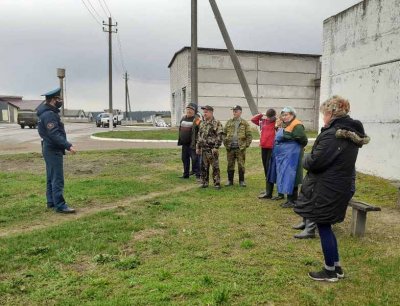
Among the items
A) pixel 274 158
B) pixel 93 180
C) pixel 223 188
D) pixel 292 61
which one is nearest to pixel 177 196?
pixel 223 188

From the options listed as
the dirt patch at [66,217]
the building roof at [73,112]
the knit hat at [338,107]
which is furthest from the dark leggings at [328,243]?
the building roof at [73,112]

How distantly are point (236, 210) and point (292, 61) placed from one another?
1014 inches

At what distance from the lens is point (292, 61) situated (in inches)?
1196

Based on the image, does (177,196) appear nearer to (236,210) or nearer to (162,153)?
(236,210)

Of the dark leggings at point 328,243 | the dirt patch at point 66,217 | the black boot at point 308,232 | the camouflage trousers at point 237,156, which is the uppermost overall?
the camouflage trousers at point 237,156

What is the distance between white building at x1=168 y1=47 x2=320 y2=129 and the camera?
28500mm

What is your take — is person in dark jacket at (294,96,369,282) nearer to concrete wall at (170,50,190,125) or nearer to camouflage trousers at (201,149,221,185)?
camouflage trousers at (201,149,221,185)

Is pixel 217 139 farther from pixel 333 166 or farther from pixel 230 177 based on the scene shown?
pixel 333 166

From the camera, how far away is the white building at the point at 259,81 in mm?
28500

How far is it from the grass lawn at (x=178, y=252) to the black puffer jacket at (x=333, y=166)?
72 centimetres

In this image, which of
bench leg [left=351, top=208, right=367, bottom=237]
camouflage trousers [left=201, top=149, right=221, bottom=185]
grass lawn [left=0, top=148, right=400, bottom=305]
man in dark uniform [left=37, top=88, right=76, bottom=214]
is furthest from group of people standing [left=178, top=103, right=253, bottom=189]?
bench leg [left=351, top=208, right=367, bottom=237]

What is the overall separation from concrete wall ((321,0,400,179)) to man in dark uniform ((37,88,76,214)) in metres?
6.97

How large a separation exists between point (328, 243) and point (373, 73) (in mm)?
7255

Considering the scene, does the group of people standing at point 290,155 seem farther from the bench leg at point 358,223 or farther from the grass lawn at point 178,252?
the bench leg at point 358,223
